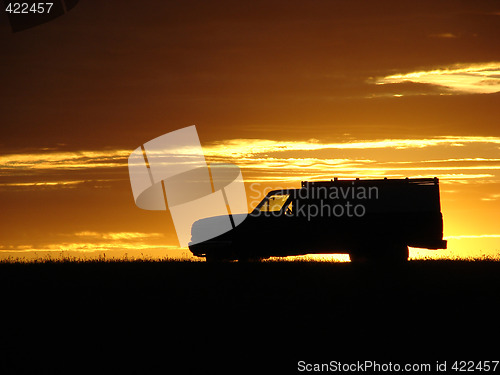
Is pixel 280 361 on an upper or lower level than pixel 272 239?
upper

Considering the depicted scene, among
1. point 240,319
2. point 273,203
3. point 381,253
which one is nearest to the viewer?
point 240,319

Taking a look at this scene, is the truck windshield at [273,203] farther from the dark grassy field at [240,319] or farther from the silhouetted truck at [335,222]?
the dark grassy field at [240,319]

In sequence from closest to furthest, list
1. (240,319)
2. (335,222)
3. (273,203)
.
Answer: (240,319) → (335,222) → (273,203)

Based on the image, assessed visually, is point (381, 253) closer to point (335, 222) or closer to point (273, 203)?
point (335, 222)

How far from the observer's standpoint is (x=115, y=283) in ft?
45.7

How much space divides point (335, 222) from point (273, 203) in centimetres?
167

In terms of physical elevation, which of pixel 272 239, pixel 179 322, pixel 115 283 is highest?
pixel 179 322

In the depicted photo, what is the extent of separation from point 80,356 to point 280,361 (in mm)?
2285

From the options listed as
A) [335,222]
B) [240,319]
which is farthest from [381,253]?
[240,319]

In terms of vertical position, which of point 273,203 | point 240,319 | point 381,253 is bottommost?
point 381,253

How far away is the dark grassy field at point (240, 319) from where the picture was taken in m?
8.12

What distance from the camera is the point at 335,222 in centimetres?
1853

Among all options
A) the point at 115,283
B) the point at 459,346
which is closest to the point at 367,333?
the point at 459,346

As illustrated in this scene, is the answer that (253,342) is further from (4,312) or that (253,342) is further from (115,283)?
(115,283)
